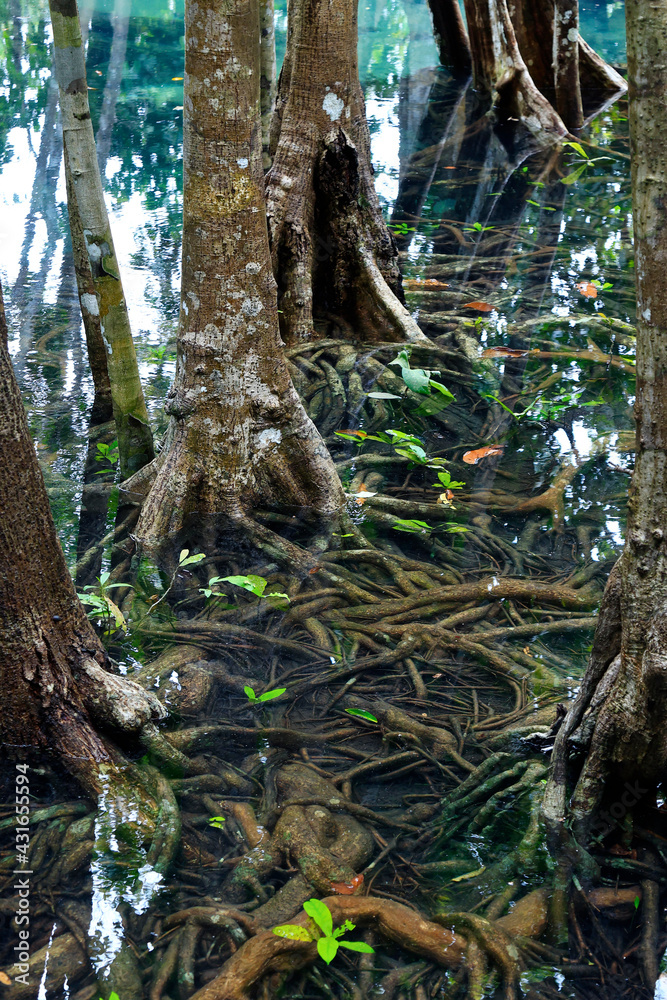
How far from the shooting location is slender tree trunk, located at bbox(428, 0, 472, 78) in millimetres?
15422

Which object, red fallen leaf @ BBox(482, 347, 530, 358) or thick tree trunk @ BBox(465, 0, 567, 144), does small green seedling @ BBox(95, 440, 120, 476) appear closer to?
red fallen leaf @ BBox(482, 347, 530, 358)

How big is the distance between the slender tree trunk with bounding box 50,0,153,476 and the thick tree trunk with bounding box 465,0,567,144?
918 cm

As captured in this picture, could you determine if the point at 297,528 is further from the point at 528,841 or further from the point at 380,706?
the point at 528,841

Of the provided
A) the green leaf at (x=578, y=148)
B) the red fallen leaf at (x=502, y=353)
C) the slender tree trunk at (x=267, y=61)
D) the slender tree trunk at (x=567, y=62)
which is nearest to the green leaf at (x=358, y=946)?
the red fallen leaf at (x=502, y=353)

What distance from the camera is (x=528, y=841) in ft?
8.48

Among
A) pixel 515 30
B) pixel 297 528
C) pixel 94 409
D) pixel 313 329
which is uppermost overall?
pixel 515 30

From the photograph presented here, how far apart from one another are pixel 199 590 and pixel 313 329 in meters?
2.61

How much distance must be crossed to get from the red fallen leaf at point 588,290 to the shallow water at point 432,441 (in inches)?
1.7

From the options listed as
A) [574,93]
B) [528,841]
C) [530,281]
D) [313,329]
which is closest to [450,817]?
[528,841]

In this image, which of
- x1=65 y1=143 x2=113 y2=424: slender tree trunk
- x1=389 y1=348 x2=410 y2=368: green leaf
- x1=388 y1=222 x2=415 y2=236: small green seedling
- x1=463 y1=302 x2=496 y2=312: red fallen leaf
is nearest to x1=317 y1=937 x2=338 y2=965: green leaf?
x1=65 y1=143 x2=113 y2=424: slender tree trunk

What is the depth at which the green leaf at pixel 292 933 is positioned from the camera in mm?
2260

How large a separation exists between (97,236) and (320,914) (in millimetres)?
3161

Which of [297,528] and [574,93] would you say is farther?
[574,93]

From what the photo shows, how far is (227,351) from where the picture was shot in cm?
395
